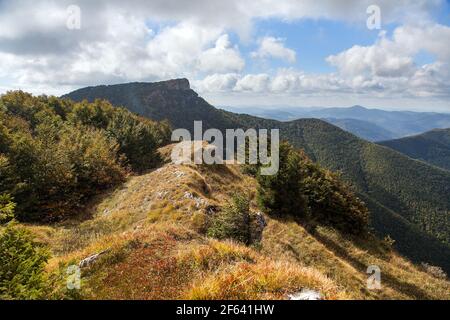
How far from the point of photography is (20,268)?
8.15 m

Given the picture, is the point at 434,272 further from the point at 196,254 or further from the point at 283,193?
the point at 196,254

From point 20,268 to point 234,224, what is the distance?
15.6 metres

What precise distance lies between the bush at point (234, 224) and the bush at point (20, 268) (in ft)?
45.3

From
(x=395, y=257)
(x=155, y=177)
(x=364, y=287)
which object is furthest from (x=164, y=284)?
(x=395, y=257)

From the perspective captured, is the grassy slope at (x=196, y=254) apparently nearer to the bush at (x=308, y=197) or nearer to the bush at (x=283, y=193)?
the bush at (x=283, y=193)

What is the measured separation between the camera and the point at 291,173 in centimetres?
3659

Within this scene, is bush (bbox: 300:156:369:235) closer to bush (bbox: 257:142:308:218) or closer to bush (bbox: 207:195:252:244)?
bush (bbox: 257:142:308:218)

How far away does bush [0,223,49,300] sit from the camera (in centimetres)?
694

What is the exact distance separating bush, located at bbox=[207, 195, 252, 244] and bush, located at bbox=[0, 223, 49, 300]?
13.8 m

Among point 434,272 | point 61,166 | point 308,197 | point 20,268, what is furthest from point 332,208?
point 20,268

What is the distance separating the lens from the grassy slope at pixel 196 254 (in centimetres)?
906

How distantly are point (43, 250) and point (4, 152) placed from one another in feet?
101

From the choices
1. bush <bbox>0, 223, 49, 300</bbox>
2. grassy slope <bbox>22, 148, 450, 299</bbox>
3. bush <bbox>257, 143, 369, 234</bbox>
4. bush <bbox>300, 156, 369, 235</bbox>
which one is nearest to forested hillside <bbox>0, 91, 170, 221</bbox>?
grassy slope <bbox>22, 148, 450, 299</bbox>

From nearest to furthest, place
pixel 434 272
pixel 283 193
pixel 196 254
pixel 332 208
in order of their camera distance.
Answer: pixel 196 254, pixel 283 193, pixel 434 272, pixel 332 208
